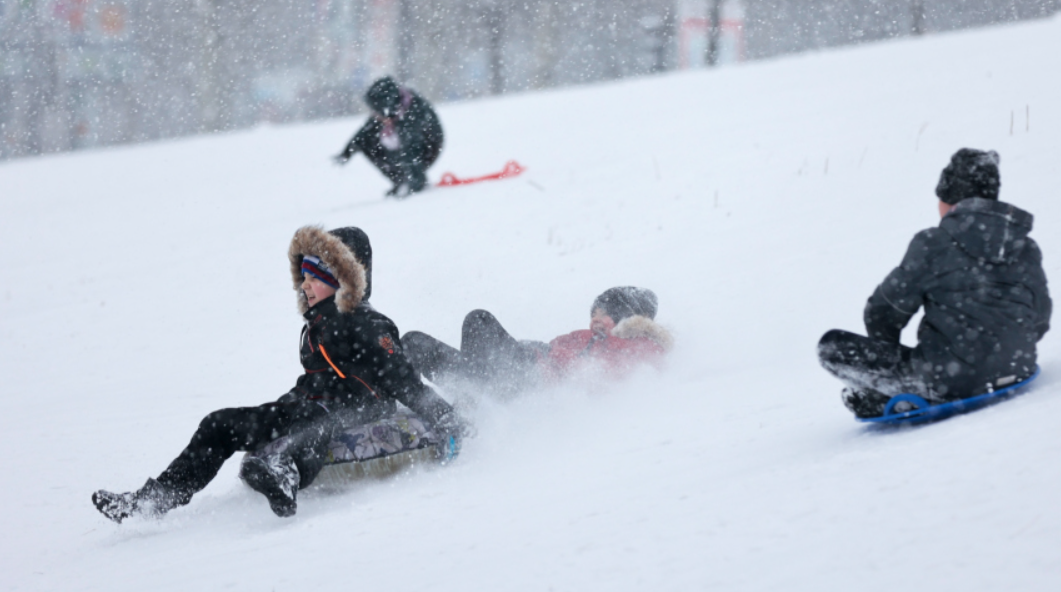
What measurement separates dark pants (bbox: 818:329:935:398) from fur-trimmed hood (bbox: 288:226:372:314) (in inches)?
69.6

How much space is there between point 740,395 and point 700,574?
1919 mm

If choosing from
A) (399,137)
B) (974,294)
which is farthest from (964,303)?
(399,137)

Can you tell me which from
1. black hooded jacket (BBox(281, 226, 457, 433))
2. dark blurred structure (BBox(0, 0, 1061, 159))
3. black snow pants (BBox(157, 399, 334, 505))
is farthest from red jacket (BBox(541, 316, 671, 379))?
dark blurred structure (BBox(0, 0, 1061, 159))

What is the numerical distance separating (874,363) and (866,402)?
5.8 inches

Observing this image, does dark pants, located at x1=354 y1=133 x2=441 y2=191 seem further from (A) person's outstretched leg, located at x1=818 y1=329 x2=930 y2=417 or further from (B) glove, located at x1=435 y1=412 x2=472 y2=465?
(A) person's outstretched leg, located at x1=818 y1=329 x2=930 y2=417

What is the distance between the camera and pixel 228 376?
5.68 meters

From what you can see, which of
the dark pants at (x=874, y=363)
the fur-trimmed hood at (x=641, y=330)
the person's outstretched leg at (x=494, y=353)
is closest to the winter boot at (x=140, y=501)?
the person's outstretched leg at (x=494, y=353)

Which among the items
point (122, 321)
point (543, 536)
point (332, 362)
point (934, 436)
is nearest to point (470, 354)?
point (332, 362)

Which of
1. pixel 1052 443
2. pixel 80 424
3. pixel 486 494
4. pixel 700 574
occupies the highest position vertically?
pixel 1052 443

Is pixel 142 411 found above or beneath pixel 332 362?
beneath

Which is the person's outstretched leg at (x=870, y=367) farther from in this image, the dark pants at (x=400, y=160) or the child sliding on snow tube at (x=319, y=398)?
the dark pants at (x=400, y=160)

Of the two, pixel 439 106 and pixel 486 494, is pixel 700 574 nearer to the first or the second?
pixel 486 494

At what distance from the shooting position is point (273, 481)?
305 centimetres

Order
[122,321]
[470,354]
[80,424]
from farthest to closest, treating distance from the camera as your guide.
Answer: [122,321]
[80,424]
[470,354]
